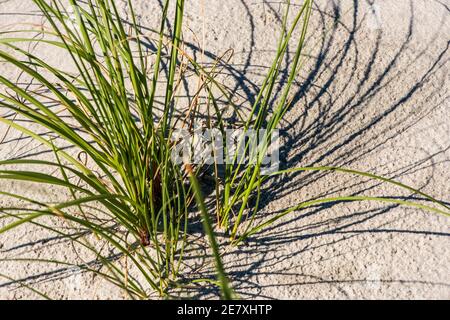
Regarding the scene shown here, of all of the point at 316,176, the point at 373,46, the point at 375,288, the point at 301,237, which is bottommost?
the point at 375,288

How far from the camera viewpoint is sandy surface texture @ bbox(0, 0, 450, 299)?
3.87 feet

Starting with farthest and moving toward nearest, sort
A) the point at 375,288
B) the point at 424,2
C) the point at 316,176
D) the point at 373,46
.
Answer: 1. the point at 424,2
2. the point at 373,46
3. the point at 316,176
4. the point at 375,288

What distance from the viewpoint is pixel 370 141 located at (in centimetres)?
135

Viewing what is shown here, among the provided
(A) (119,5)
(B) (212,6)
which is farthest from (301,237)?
(A) (119,5)

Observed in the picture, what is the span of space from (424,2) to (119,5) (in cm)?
94

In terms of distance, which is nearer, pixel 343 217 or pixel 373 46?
pixel 343 217

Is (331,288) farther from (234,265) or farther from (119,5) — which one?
(119,5)

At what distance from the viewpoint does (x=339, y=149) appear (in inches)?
52.6

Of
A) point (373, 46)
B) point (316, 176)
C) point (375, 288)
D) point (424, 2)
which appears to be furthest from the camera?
point (424, 2)

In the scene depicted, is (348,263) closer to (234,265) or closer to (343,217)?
(343,217)

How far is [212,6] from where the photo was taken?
5.30 ft

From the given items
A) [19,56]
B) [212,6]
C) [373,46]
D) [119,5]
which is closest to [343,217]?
[373,46]

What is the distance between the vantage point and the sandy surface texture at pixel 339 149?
3.87ft

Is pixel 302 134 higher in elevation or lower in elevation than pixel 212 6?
lower
